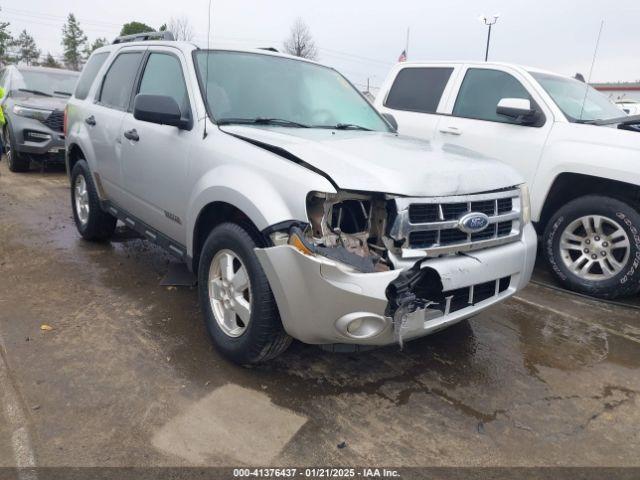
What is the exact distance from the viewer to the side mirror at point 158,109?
332 centimetres

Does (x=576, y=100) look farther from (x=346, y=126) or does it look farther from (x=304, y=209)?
(x=304, y=209)

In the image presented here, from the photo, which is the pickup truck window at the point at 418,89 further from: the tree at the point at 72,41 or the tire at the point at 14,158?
the tree at the point at 72,41

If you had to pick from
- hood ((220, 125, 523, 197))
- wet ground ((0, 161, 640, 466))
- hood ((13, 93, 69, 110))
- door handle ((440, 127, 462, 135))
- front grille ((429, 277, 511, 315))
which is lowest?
Answer: wet ground ((0, 161, 640, 466))

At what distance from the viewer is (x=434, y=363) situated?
10.8ft

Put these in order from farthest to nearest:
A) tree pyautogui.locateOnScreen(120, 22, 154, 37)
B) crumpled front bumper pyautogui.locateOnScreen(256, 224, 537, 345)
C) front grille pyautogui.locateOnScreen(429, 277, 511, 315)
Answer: tree pyautogui.locateOnScreen(120, 22, 154, 37) < front grille pyautogui.locateOnScreen(429, 277, 511, 315) < crumpled front bumper pyautogui.locateOnScreen(256, 224, 537, 345)

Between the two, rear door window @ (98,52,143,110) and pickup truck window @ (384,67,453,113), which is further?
pickup truck window @ (384,67,453,113)

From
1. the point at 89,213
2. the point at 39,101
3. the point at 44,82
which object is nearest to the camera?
the point at 89,213

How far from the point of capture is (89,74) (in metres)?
5.49

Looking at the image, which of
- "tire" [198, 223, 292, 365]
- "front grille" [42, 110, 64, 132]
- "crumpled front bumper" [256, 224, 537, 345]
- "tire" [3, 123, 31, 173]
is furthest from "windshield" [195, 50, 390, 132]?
"tire" [3, 123, 31, 173]

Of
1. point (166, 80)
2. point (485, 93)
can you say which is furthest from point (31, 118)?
point (485, 93)

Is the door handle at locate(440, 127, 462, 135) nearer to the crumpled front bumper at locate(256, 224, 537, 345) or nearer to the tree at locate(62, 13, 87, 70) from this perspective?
the crumpled front bumper at locate(256, 224, 537, 345)

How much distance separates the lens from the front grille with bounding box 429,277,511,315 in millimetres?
2725

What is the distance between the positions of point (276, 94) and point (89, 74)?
2786 millimetres

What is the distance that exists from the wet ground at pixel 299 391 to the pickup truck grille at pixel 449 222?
866mm
